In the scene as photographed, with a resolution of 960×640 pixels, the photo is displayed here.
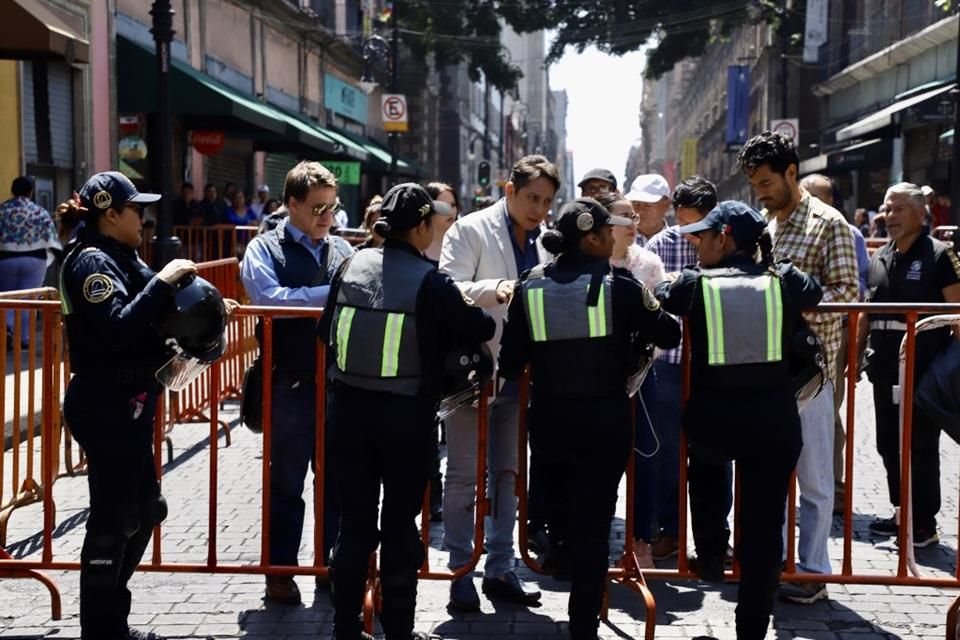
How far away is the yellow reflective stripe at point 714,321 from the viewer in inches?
190

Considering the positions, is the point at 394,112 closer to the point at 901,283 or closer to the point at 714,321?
the point at 901,283

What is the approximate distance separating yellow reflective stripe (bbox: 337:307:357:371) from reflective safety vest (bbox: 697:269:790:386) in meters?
1.36

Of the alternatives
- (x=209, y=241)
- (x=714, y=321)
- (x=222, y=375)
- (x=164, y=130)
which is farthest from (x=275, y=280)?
(x=209, y=241)

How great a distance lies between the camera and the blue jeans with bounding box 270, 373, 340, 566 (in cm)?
577

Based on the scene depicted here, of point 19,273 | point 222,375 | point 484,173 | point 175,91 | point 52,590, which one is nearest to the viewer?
point 52,590

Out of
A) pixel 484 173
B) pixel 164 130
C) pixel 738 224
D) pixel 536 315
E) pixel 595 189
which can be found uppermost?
pixel 484 173

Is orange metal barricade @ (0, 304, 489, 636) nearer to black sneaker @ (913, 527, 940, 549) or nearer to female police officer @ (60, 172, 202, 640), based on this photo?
female police officer @ (60, 172, 202, 640)

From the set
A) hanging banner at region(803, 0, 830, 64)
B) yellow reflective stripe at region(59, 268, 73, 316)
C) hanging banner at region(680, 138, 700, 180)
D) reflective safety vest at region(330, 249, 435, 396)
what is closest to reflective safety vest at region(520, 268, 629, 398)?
reflective safety vest at region(330, 249, 435, 396)

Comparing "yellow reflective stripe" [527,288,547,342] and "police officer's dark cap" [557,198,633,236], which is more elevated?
"police officer's dark cap" [557,198,633,236]

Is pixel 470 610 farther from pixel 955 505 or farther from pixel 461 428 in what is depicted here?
pixel 955 505

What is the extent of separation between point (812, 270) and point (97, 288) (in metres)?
3.15

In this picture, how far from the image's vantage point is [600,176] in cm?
734

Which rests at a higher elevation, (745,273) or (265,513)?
(745,273)

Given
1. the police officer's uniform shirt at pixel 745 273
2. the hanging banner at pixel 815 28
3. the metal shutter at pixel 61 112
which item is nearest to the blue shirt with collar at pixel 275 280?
the police officer's uniform shirt at pixel 745 273
